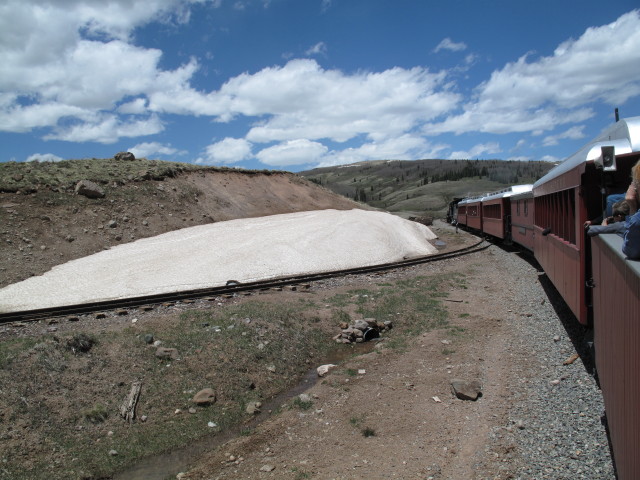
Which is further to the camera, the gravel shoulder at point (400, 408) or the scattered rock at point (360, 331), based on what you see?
the scattered rock at point (360, 331)

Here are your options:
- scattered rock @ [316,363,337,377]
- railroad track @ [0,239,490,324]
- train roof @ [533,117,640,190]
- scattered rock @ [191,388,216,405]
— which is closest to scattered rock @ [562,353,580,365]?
train roof @ [533,117,640,190]

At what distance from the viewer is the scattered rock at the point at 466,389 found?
23.5ft

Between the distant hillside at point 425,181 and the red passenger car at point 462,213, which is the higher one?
the distant hillside at point 425,181

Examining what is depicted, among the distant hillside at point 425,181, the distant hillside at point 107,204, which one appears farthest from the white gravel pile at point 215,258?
the distant hillside at point 425,181

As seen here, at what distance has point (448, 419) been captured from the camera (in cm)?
673

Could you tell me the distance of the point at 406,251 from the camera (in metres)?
25.3

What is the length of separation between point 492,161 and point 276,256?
14654 cm

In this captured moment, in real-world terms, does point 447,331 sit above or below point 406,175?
below

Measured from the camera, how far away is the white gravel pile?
53.7 ft

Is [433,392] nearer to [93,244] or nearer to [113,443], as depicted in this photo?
[113,443]

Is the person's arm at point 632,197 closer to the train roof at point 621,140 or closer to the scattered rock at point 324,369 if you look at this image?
the train roof at point 621,140

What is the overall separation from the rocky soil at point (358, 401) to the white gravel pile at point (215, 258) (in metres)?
4.14

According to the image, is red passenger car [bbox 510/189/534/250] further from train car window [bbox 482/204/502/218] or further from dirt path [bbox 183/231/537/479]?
dirt path [bbox 183/231/537/479]

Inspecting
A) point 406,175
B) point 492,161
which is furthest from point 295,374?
point 492,161
